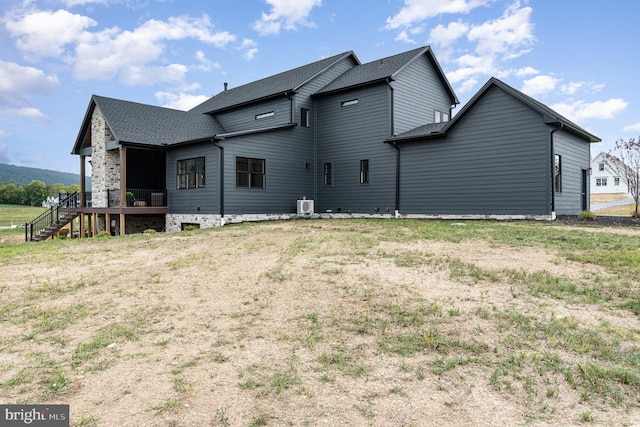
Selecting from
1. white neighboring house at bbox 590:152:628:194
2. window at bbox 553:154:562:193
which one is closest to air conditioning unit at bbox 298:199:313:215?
window at bbox 553:154:562:193

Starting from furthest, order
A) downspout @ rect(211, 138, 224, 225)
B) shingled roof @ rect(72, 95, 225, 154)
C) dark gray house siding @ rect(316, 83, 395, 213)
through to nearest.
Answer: shingled roof @ rect(72, 95, 225, 154) < dark gray house siding @ rect(316, 83, 395, 213) < downspout @ rect(211, 138, 224, 225)

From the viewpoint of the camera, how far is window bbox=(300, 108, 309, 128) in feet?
70.1

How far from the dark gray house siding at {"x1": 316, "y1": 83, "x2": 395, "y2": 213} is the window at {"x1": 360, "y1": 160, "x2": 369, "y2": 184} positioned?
166mm

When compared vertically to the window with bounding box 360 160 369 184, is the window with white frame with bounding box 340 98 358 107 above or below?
above

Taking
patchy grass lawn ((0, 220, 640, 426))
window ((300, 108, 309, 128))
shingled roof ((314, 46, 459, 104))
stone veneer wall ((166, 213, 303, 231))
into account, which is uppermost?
shingled roof ((314, 46, 459, 104))

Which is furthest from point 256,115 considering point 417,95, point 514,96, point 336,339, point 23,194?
point 23,194

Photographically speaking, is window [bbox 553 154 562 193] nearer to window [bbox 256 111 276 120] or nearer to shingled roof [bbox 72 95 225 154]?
window [bbox 256 111 276 120]

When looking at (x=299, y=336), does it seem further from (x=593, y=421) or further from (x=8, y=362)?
→ (x=8, y=362)

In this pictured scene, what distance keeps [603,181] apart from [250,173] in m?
57.0

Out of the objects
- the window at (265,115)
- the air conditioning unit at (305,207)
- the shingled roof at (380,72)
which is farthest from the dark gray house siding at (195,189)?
the shingled roof at (380,72)

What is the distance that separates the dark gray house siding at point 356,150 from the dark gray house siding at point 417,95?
0.78 meters

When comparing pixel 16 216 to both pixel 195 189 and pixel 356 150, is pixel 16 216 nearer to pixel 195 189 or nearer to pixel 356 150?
pixel 195 189

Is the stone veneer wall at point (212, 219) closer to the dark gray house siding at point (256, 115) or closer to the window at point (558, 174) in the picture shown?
the dark gray house siding at point (256, 115)

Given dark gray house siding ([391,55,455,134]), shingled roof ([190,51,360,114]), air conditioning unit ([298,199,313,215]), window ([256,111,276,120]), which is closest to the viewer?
dark gray house siding ([391,55,455,134])
